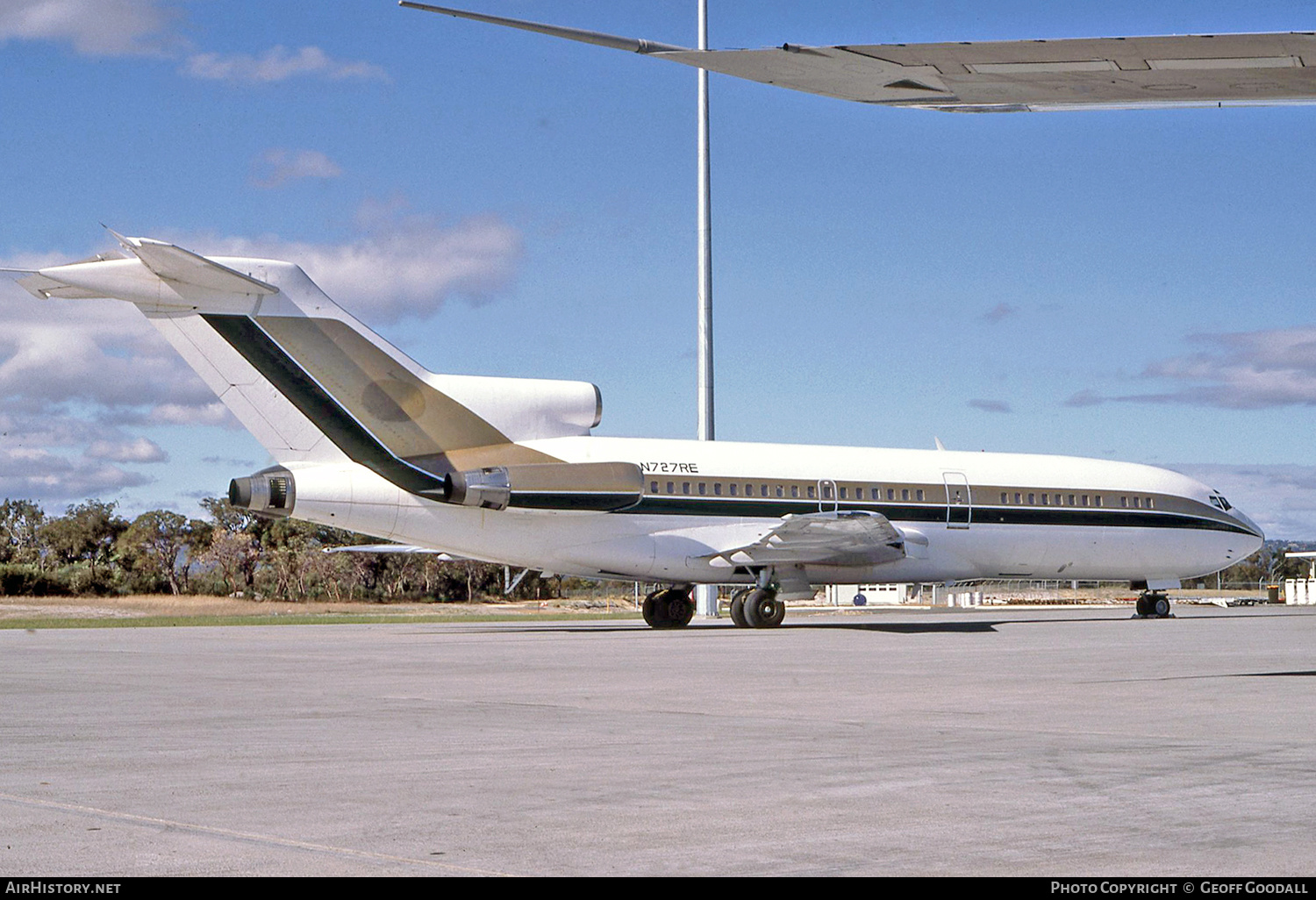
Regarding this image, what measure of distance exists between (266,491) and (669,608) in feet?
33.0

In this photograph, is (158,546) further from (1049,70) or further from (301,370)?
(1049,70)

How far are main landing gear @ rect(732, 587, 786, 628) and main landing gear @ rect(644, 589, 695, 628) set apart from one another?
187 centimetres

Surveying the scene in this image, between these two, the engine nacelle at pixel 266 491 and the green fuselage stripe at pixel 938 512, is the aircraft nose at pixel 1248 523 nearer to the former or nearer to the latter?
the green fuselage stripe at pixel 938 512

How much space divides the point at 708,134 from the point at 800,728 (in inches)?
1168

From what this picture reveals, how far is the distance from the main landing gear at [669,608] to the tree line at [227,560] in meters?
32.8

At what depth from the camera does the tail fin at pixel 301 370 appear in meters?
22.1

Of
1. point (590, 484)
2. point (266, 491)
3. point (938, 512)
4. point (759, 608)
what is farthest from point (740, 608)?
point (266, 491)

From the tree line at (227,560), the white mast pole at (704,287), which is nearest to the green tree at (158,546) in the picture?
the tree line at (227,560)

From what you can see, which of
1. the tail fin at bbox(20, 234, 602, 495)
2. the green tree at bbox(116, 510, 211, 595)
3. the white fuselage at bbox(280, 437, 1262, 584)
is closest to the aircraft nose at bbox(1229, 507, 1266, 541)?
the white fuselage at bbox(280, 437, 1262, 584)

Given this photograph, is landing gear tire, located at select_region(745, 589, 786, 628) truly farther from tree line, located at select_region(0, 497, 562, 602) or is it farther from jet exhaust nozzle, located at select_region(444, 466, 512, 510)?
tree line, located at select_region(0, 497, 562, 602)

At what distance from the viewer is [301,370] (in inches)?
920

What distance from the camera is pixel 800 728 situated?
9797 millimetres

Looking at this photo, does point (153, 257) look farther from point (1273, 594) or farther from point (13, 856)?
point (1273, 594)
